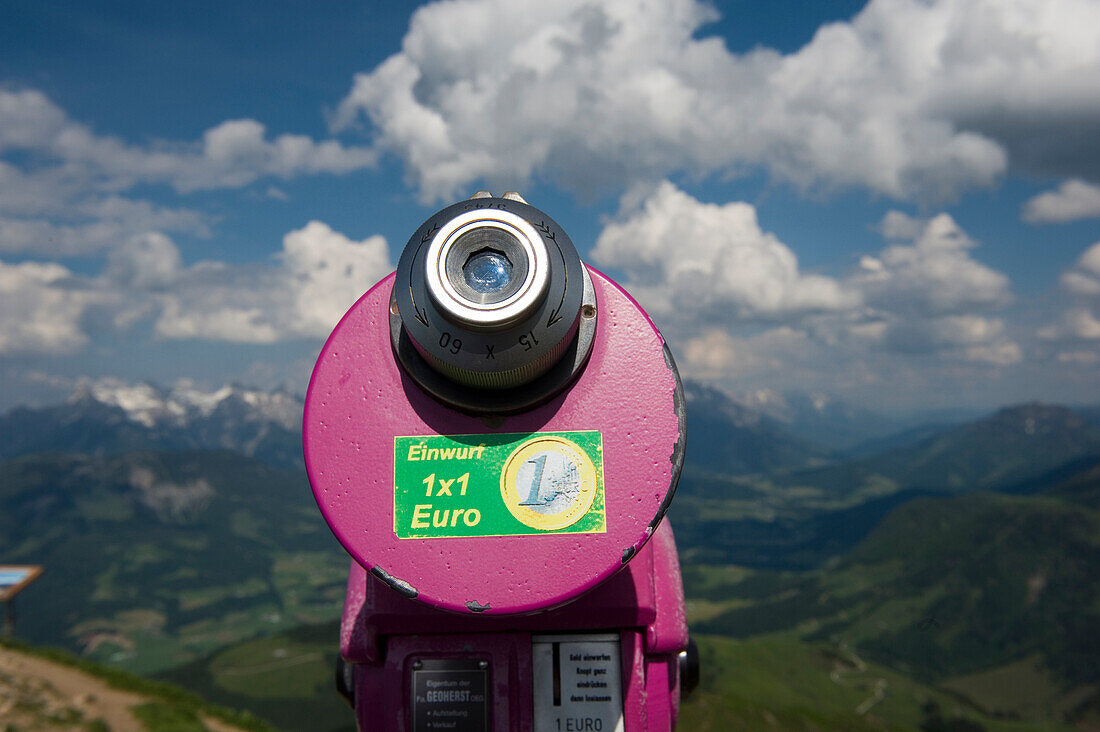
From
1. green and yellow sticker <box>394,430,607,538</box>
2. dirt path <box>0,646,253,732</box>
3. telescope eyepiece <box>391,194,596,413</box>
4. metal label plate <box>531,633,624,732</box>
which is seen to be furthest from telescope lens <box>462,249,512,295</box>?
dirt path <box>0,646,253,732</box>

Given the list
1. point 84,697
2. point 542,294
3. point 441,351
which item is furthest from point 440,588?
point 84,697

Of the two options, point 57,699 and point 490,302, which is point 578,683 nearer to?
point 490,302

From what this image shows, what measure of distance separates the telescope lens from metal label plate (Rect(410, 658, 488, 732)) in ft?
7.28

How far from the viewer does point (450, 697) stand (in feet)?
13.4

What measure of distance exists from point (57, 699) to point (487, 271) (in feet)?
82.9

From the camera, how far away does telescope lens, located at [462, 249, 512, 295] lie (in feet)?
11.5

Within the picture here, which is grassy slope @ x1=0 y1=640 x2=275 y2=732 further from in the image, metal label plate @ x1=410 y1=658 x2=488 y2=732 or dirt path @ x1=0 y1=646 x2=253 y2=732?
metal label plate @ x1=410 y1=658 x2=488 y2=732

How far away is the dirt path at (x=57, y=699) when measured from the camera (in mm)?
19062

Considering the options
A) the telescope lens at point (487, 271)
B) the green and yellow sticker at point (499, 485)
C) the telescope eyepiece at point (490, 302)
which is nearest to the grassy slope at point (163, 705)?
the green and yellow sticker at point (499, 485)

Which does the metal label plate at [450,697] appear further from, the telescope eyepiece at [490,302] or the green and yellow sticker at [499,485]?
the telescope eyepiece at [490,302]

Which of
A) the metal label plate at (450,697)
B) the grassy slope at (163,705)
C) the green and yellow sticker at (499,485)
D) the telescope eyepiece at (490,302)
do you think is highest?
the telescope eyepiece at (490,302)

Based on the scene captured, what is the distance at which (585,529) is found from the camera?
371cm

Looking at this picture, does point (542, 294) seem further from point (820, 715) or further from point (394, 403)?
point (820, 715)

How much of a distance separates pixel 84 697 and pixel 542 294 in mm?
25798
